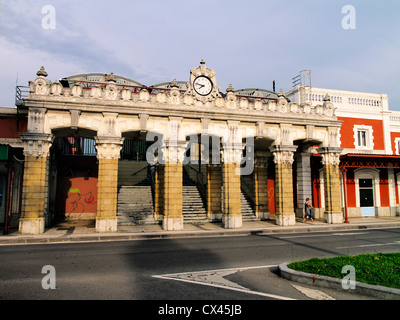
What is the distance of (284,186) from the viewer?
67.4ft

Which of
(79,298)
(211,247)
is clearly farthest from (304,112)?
(79,298)

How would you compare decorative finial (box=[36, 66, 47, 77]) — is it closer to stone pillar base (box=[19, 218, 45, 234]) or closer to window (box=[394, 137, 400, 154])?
stone pillar base (box=[19, 218, 45, 234])

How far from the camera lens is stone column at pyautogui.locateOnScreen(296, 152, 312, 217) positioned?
24386 mm

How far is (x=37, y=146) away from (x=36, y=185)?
212 centimetres

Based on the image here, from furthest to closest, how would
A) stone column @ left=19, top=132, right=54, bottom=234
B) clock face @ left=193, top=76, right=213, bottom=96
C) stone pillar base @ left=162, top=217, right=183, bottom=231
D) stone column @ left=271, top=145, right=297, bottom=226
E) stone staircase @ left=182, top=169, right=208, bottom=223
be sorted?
1. stone staircase @ left=182, top=169, right=208, bottom=223
2. stone column @ left=271, top=145, right=297, bottom=226
3. clock face @ left=193, top=76, right=213, bottom=96
4. stone pillar base @ left=162, top=217, right=183, bottom=231
5. stone column @ left=19, top=132, right=54, bottom=234

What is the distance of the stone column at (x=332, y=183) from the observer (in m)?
21.7

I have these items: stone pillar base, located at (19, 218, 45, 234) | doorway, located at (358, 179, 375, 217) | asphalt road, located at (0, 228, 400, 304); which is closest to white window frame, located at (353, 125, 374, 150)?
doorway, located at (358, 179, 375, 217)

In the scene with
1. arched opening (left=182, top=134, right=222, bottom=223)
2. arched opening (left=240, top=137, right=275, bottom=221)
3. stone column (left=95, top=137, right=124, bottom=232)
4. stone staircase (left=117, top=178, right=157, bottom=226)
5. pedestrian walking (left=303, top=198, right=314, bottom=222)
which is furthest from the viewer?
arched opening (left=240, top=137, right=275, bottom=221)

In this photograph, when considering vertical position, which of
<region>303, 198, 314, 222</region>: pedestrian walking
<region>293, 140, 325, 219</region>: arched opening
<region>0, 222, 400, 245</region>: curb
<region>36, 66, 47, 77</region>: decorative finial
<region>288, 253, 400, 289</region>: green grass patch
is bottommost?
<region>0, 222, 400, 245</region>: curb

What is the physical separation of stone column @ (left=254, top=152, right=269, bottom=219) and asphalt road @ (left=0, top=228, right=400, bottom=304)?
949 centimetres

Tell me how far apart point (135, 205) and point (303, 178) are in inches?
524

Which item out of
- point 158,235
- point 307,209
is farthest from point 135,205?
point 307,209

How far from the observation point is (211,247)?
41.8ft

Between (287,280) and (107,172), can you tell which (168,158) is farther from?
(287,280)
